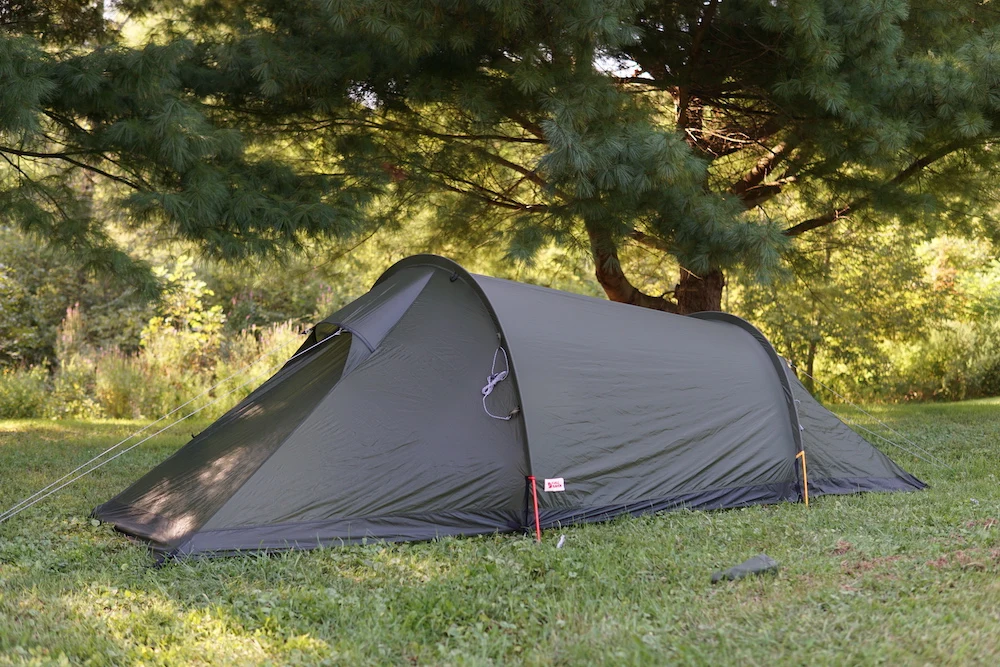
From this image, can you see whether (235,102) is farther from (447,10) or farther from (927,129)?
(927,129)

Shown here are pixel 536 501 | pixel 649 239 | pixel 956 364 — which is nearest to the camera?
pixel 536 501

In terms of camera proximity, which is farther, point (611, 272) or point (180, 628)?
point (611, 272)

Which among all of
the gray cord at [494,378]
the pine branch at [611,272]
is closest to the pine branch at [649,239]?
the pine branch at [611,272]

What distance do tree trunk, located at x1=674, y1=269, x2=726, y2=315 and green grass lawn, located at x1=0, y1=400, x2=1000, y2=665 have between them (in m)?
3.73

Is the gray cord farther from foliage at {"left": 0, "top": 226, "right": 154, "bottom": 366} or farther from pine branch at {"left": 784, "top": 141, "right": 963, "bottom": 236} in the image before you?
foliage at {"left": 0, "top": 226, "right": 154, "bottom": 366}

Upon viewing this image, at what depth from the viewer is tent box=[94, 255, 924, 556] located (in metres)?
4.39

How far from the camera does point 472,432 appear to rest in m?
4.67

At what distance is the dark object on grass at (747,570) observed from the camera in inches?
150

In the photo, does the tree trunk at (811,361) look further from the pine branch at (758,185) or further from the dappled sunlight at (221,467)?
the dappled sunlight at (221,467)

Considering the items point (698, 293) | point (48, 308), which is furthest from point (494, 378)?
point (48, 308)

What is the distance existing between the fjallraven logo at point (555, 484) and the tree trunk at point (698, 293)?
4.14 meters

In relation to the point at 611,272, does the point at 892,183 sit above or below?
above

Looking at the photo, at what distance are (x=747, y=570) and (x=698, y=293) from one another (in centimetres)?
496

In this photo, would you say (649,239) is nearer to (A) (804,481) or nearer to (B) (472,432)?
(A) (804,481)
